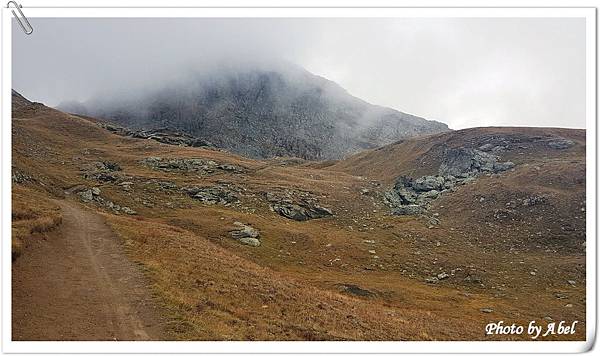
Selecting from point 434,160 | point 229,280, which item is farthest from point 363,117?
point 229,280

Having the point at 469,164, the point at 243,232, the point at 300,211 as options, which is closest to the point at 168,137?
the point at 300,211

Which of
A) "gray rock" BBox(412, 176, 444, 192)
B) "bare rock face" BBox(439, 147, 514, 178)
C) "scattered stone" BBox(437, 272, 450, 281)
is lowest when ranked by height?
"scattered stone" BBox(437, 272, 450, 281)

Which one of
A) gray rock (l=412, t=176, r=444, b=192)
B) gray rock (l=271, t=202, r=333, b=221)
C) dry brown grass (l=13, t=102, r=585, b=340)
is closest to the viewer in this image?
dry brown grass (l=13, t=102, r=585, b=340)

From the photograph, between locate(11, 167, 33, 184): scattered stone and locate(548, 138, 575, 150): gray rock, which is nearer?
locate(11, 167, 33, 184): scattered stone

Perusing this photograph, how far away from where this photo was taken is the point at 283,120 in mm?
192625

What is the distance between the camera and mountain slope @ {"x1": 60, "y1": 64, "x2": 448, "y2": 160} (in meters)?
179

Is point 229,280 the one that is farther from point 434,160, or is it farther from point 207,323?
point 434,160

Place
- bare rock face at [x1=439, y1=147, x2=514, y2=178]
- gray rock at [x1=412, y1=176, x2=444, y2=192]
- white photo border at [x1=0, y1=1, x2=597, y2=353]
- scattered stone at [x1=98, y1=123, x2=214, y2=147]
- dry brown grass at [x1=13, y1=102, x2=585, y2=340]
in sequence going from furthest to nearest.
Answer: scattered stone at [x1=98, y1=123, x2=214, y2=147] → bare rock face at [x1=439, y1=147, x2=514, y2=178] → gray rock at [x1=412, y1=176, x2=444, y2=192] → dry brown grass at [x1=13, y1=102, x2=585, y2=340] → white photo border at [x1=0, y1=1, x2=597, y2=353]

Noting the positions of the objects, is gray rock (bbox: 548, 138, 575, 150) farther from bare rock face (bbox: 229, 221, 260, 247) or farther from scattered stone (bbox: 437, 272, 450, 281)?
bare rock face (bbox: 229, 221, 260, 247)

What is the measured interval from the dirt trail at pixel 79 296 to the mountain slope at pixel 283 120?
15563 centimetres

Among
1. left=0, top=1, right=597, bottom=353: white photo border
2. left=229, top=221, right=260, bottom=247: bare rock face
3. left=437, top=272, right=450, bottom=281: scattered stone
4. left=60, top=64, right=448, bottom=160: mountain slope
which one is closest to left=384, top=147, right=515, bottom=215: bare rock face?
left=437, top=272, right=450, bottom=281: scattered stone

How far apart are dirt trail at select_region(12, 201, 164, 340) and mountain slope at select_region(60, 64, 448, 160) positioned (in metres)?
156

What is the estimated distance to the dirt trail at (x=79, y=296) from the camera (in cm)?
1138
